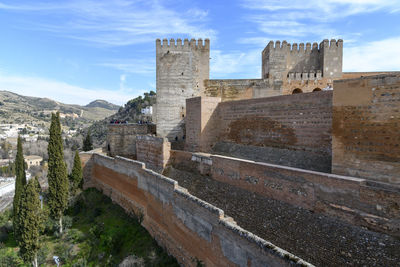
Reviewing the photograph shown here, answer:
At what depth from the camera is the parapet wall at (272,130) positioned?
24.1 feet

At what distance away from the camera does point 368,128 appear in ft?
17.0

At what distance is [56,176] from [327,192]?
11869 millimetres

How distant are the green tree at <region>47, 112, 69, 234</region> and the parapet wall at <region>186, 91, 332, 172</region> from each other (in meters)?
6.44

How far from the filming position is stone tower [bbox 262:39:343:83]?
511 inches

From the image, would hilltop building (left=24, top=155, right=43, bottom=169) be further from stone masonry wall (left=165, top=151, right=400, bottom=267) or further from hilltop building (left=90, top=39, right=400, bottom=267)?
stone masonry wall (left=165, top=151, right=400, bottom=267)

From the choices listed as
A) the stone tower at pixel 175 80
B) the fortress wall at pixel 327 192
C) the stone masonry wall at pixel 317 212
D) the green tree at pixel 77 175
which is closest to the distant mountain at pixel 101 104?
the green tree at pixel 77 175

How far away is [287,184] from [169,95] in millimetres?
9716

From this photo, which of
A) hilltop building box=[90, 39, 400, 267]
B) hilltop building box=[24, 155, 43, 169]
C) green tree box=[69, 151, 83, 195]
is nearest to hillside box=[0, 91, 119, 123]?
hilltop building box=[24, 155, 43, 169]

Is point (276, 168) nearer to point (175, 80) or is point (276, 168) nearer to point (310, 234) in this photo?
point (310, 234)

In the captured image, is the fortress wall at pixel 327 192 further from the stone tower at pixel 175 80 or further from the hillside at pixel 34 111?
the hillside at pixel 34 111

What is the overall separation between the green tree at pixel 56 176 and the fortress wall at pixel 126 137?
4.03 m

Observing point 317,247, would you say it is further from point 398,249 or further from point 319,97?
point 319,97

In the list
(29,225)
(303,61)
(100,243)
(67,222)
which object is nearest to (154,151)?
(100,243)

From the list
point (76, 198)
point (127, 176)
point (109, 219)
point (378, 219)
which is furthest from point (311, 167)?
point (76, 198)
